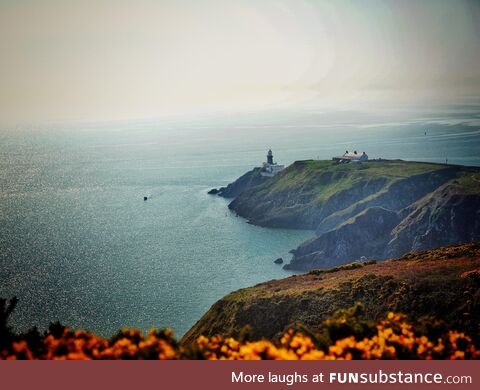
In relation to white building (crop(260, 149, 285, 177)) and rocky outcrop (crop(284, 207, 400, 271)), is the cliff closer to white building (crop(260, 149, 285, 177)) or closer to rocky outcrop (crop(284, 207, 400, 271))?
rocky outcrop (crop(284, 207, 400, 271))

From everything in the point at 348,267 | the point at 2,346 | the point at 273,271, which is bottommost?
the point at 273,271

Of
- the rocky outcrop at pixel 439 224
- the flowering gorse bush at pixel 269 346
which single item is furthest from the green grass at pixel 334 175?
the flowering gorse bush at pixel 269 346

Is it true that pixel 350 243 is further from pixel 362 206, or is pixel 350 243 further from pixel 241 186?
pixel 241 186

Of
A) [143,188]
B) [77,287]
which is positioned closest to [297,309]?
[77,287]

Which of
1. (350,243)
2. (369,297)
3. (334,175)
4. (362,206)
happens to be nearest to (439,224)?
(350,243)

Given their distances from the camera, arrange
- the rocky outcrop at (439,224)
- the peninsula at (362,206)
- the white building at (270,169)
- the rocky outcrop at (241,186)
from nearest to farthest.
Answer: the rocky outcrop at (439,224) < the peninsula at (362,206) < the rocky outcrop at (241,186) < the white building at (270,169)

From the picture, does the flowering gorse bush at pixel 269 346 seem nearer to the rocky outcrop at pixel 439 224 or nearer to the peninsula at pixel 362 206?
the peninsula at pixel 362 206
